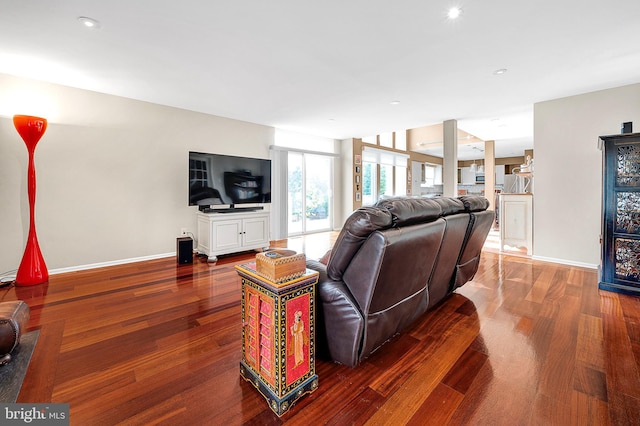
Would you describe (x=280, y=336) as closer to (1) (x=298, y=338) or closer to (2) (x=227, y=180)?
(1) (x=298, y=338)

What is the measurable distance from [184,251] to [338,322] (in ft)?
10.2

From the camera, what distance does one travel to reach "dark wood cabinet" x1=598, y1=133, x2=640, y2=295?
2719mm

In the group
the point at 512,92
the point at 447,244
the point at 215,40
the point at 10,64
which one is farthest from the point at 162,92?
the point at 512,92

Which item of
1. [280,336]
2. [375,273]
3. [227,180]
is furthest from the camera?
[227,180]

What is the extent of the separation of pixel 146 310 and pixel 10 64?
302 cm

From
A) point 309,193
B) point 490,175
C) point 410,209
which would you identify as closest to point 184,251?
point 309,193

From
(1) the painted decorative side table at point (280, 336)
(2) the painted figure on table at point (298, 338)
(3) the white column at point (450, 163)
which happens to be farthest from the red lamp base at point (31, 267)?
(3) the white column at point (450, 163)

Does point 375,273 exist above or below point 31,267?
above

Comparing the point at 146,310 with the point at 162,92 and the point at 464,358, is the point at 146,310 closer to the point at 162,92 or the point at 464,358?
the point at 464,358

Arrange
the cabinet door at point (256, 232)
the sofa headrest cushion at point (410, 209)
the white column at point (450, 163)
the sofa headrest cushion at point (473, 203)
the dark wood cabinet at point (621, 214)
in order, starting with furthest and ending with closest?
the white column at point (450, 163) < the cabinet door at point (256, 232) < the dark wood cabinet at point (621, 214) < the sofa headrest cushion at point (473, 203) < the sofa headrest cushion at point (410, 209)

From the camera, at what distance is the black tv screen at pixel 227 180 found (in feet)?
13.6

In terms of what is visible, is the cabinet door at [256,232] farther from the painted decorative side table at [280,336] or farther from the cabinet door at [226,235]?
the painted decorative side table at [280,336]

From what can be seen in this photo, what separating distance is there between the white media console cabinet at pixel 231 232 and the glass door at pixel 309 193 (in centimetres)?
157

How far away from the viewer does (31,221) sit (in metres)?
3.05
